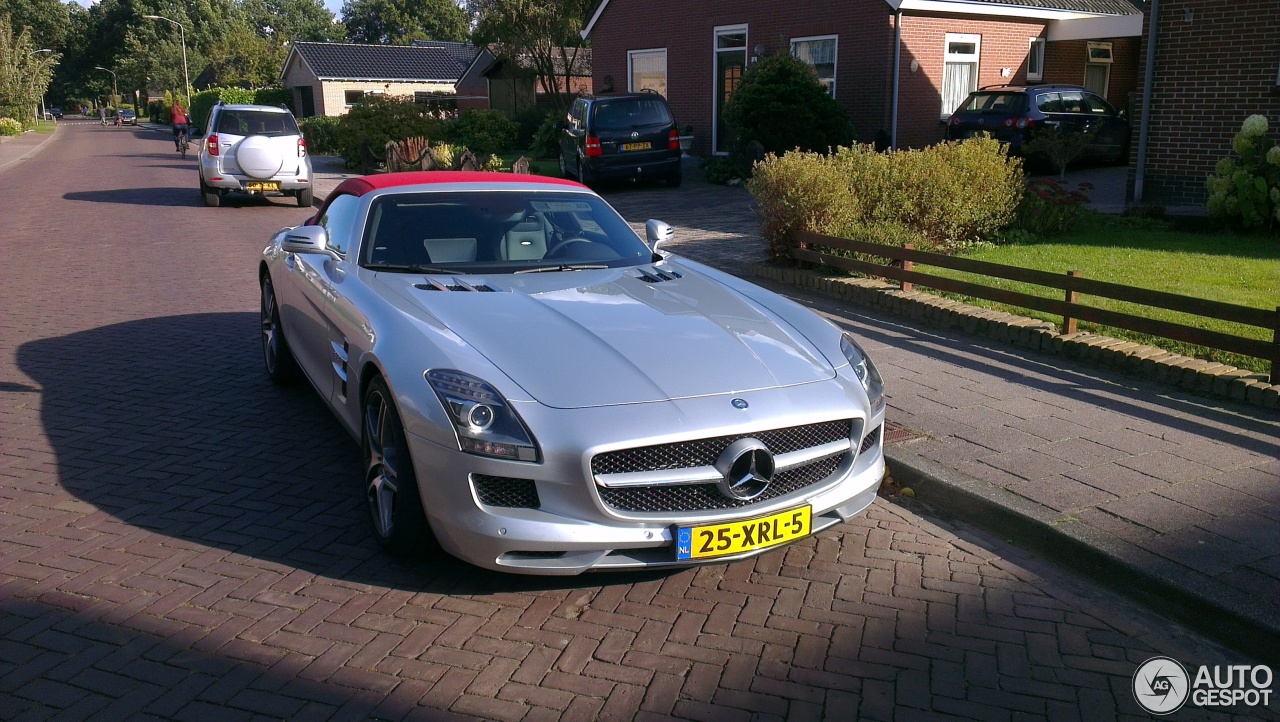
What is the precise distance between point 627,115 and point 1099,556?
1652cm

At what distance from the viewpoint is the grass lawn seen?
779 cm

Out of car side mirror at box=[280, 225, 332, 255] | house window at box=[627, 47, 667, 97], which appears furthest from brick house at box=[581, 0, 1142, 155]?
car side mirror at box=[280, 225, 332, 255]

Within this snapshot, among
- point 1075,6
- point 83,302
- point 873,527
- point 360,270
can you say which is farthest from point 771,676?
point 1075,6

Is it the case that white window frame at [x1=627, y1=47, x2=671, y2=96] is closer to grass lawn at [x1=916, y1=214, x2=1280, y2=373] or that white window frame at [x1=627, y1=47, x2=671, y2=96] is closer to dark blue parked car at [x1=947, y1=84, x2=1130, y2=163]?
dark blue parked car at [x1=947, y1=84, x2=1130, y2=163]

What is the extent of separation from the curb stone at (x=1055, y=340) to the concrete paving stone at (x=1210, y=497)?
5.30ft

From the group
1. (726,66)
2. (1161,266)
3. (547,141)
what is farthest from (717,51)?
(1161,266)

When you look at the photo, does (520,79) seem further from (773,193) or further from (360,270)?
(360,270)

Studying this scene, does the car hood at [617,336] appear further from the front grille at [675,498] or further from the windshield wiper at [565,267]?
the front grille at [675,498]

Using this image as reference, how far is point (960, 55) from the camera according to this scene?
22469 mm

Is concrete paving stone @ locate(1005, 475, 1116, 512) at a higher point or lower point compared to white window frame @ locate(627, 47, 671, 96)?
lower

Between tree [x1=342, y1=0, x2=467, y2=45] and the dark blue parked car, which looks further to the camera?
tree [x1=342, y1=0, x2=467, y2=45]

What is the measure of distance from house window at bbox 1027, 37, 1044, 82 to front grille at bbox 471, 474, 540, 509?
2312 centimetres

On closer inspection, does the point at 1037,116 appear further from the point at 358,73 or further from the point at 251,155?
the point at 358,73

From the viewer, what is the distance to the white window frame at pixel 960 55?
2212 centimetres
